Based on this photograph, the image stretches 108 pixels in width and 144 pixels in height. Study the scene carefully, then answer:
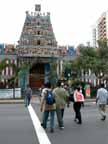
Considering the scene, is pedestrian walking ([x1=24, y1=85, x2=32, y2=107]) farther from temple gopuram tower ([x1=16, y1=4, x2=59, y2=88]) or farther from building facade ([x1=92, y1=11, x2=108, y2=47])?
building facade ([x1=92, y1=11, x2=108, y2=47])

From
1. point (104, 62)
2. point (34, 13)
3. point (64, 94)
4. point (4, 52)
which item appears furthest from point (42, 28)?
point (64, 94)

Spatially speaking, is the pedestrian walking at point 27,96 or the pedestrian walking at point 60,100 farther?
the pedestrian walking at point 27,96

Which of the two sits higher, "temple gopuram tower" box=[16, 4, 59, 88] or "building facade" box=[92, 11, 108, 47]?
"building facade" box=[92, 11, 108, 47]

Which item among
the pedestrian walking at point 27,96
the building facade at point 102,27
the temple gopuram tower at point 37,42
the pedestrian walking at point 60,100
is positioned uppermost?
the building facade at point 102,27

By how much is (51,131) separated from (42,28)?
67.5 meters

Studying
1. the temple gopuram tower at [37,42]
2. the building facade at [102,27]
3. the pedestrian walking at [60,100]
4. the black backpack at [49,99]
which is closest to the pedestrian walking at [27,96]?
the pedestrian walking at [60,100]

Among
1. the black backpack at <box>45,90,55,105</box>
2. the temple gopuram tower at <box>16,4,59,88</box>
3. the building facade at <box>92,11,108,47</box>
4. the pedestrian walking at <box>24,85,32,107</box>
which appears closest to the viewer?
the black backpack at <box>45,90,55,105</box>

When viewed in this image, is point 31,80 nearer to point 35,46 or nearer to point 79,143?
point 35,46

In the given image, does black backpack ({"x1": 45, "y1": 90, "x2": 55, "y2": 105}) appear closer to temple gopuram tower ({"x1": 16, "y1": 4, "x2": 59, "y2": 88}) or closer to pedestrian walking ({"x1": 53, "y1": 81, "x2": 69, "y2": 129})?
pedestrian walking ({"x1": 53, "y1": 81, "x2": 69, "y2": 129})

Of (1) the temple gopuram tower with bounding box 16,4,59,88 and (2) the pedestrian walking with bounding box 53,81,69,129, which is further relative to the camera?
(1) the temple gopuram tower with bounding box 16,4,59,88

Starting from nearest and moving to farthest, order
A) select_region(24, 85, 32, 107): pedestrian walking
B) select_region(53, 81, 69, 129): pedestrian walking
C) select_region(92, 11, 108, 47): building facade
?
select_region(53, 81, 69, 129): pedestrian walking < select_region(24, 85, 32, 107): pedestrian walking < select_region(92, 11, 108, 47): building facade

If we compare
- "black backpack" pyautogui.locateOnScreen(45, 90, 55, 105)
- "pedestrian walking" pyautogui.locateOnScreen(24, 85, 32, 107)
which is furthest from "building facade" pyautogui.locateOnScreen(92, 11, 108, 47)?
"black backpack" pyautogui.locateOnScreen(45, 90, 55, 105)

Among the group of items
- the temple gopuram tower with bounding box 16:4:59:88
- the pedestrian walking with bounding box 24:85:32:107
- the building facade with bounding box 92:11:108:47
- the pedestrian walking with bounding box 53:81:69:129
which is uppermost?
the building facade with bounding box 92:11:108:47

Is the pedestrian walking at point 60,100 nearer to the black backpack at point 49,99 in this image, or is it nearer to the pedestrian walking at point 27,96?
the black backpack at point 49,99
